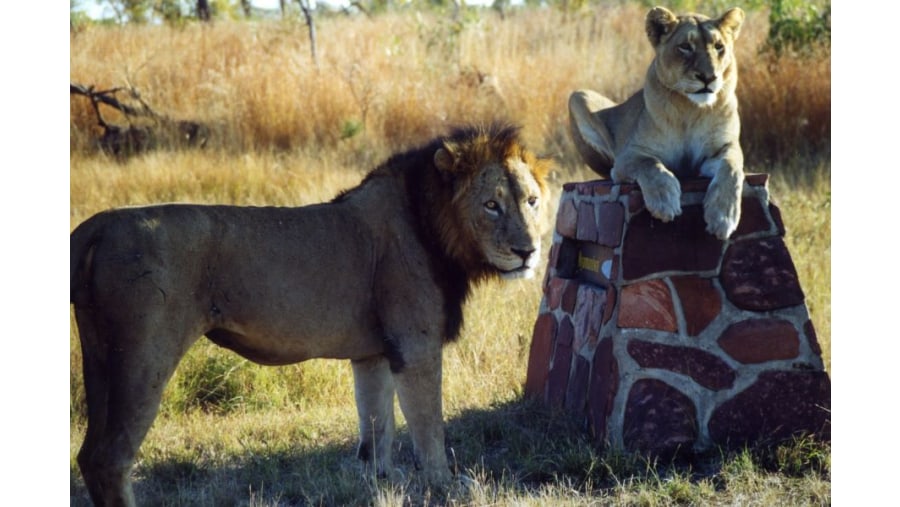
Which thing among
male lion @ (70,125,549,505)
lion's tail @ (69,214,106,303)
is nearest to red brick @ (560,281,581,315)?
male lion @ (70,125,549,505)

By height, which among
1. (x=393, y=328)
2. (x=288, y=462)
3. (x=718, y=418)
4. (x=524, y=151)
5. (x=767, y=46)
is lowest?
(x=288, y=462)

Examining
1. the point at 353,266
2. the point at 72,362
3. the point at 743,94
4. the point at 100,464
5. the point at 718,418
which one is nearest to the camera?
the point at 100,464

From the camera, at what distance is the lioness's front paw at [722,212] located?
438 cm

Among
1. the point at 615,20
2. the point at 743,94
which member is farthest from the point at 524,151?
the point at 615,20

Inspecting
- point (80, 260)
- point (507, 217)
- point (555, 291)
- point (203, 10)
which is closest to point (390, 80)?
point (203, 10)

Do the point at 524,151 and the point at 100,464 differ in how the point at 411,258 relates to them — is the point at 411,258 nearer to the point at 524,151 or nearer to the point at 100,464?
the point at 524,151

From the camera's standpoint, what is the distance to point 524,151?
4238 mm

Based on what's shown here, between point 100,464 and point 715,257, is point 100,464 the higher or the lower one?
the lower one

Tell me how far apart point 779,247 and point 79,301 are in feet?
9.59

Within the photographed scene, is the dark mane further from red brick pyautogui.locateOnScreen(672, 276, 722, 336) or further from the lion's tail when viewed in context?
the lion's tail

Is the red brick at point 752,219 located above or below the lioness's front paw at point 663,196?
below

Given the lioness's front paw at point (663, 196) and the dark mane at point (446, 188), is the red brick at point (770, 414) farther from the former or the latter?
the dark mane at point (446, 188)

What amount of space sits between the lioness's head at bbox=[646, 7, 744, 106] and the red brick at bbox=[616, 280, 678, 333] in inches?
33.2

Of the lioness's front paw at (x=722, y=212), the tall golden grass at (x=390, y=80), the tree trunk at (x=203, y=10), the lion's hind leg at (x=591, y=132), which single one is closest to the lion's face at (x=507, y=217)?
the lioness's front paw at (x=722, y=212)
